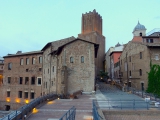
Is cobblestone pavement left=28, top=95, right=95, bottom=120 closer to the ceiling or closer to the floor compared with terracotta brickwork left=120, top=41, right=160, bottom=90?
closer to the floor

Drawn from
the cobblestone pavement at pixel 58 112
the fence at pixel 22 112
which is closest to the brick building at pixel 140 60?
the cobblestone pavement at pixel 58 112

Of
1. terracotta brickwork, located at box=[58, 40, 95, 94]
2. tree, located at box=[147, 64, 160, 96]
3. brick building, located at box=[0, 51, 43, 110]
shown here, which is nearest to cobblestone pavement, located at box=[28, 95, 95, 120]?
terracotta brickwork, located at box=[58, 40, 95, 94]

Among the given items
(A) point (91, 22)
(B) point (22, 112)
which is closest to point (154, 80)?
(B) point (22, 112)

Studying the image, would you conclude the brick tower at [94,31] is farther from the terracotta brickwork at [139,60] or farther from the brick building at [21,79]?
the brick building at [21,79]

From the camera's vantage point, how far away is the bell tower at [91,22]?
67875 millimetres

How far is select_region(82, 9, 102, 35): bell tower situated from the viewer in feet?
223

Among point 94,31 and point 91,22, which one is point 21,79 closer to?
point 94,31

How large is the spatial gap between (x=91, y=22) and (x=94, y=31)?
4.79m

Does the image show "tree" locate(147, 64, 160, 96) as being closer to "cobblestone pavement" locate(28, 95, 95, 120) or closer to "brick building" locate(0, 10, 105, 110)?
"brick building" locate(0, 10, 105, 110)

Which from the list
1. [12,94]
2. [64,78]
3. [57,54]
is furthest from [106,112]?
[12,94]

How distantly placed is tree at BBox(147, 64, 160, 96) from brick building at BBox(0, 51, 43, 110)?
77.2 ft

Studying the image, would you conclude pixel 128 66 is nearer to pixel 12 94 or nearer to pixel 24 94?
pixel 24 94

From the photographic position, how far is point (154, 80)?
25.9 metres

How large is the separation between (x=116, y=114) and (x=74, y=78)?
48.7ft
